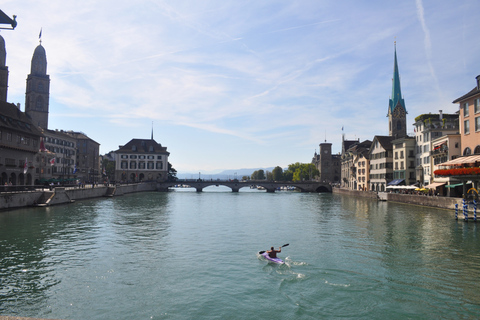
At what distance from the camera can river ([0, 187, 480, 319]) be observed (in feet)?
46.8

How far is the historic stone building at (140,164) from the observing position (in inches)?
5231

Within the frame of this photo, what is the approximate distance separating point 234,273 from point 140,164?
12034cm

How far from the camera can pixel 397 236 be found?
31234 mm

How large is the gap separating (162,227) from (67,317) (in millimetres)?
23557

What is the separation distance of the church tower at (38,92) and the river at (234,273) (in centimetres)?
9076

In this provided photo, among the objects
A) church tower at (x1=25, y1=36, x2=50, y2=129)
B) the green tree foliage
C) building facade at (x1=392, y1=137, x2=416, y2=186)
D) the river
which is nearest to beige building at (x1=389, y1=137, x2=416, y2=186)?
building facade at (x1=392, y1=137, x2=416, y2=186)

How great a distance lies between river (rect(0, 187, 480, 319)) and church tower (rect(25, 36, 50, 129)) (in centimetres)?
9076

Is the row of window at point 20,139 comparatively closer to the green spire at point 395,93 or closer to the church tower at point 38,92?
the church tower at point 38,92

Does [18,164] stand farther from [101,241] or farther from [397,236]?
[397,236]

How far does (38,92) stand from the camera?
114 metres

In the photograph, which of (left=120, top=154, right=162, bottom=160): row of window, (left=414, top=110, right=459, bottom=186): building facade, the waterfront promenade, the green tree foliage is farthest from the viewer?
the green tree foliage

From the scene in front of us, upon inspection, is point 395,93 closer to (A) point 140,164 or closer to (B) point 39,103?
(A) point 140,164

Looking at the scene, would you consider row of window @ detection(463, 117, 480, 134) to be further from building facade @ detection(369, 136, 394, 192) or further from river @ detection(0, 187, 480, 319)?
building facade @ detection(369, 136, 394, 192)

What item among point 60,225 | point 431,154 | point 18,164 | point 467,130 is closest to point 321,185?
point 431,154
